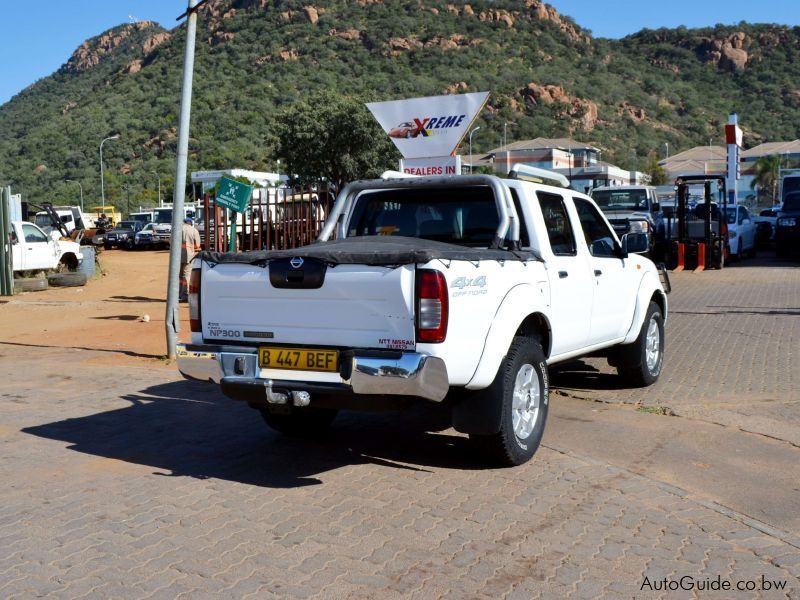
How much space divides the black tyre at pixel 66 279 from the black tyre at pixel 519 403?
61.5 ft

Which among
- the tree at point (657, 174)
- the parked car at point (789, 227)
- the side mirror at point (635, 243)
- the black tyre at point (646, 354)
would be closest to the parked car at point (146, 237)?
the parked car at point (789, 227)

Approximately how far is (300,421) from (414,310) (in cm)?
213

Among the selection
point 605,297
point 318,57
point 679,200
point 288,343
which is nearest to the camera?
point 288,343

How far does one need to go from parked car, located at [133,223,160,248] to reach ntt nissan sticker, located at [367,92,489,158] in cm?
3042

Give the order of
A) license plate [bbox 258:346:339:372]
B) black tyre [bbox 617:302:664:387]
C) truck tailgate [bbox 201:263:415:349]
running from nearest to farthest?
truck tailgate [bbox 201:263:415:349], license plate [bbox 258:346:339:372], black tyre [bbox 617:302:664:387]

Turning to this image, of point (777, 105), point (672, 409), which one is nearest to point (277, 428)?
point (672, 409)

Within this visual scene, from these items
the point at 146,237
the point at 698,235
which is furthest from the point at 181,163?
the point at 146,237

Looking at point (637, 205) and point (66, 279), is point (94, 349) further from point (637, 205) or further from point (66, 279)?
point (637, 205)

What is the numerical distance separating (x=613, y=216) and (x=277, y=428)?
1724 centimetres

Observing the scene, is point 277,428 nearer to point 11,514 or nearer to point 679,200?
point 11,514

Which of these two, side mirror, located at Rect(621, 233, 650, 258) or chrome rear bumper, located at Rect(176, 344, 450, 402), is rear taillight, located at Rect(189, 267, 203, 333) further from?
side mirror, located at Rect(621, 233, 650, 258)

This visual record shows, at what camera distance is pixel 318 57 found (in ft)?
293

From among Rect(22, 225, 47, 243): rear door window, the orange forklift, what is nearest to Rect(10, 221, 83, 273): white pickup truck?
Rect(22, 225, 47, 243): rear door window

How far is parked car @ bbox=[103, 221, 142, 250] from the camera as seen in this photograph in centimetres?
4344
